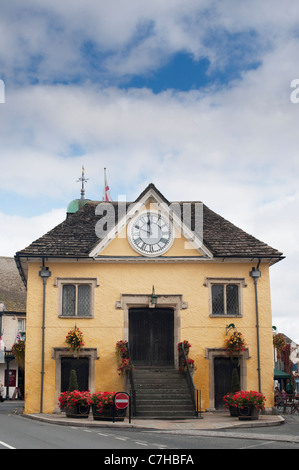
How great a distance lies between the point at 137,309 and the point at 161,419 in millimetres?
5641

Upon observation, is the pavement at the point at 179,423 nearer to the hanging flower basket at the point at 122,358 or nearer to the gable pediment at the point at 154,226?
the hanging flower basket at the point at 122,358

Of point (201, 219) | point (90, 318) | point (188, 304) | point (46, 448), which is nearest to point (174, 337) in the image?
point (188, 304)

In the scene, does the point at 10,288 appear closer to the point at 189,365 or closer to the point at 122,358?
the point at 122,358

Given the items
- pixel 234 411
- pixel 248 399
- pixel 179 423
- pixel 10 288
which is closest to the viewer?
pixel 179 423

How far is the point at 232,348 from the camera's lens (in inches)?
1002

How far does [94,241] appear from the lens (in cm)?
2656

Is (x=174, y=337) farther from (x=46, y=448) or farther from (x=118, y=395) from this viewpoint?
(x=46, y=448)

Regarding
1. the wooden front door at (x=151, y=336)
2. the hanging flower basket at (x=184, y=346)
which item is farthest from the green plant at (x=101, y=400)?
the hanging flower basket at (x=184, y=346)

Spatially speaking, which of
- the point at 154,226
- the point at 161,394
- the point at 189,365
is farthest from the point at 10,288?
the point at 161,394

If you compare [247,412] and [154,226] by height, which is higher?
[154,226]

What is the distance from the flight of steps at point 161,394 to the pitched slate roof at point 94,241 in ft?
17.1

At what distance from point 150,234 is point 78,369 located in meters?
6.19

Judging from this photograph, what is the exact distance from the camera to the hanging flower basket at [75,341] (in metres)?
24.9

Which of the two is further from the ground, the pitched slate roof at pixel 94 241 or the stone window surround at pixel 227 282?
the pitched slate roof at pixel 94 241
